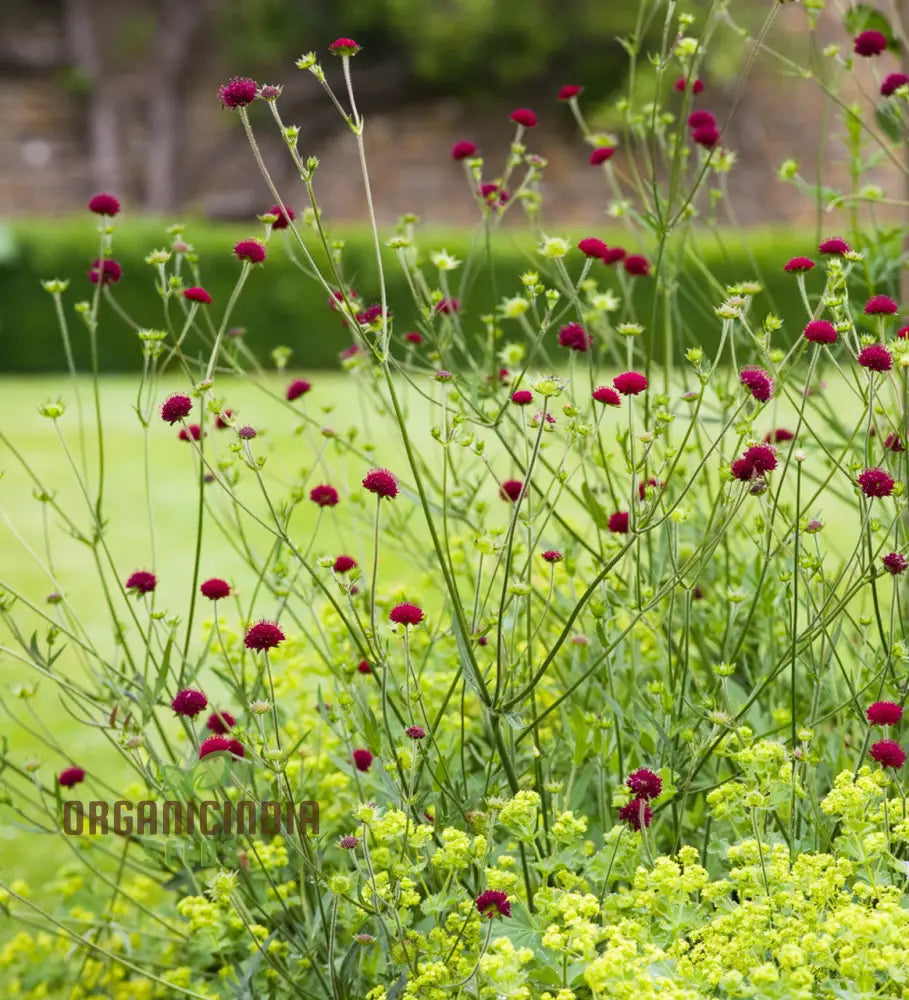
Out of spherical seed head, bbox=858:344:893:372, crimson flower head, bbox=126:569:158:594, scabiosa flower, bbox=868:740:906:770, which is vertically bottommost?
scabiosa flower, bbox=868:740:906:770

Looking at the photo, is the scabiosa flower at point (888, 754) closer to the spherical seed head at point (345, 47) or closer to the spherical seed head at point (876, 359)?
the spherical seed head at point (876, 359)

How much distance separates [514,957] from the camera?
1.44 metres

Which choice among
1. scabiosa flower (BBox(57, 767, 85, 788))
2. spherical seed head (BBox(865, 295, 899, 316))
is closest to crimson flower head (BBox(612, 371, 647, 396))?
spherical seed head (BBox(865, 295, 899, 316))

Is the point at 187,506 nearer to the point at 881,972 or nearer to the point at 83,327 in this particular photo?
the point at 83,327

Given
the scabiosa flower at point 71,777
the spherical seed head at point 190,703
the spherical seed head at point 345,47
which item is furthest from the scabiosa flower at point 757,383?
the scabiosa flower at point 71,777

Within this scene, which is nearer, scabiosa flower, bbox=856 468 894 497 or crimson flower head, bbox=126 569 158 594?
scabiosa flower, bbox=856 468 894 497

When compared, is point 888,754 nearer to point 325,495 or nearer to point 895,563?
point 895,563

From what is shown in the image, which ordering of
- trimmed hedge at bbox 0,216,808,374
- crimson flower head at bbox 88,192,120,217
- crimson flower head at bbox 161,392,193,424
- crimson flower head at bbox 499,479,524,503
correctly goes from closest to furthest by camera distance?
crimson flower head at bbox 161,392,193,424 < crimson flower head at bbox 499,479,524,503 < crimson flower head at bbox 88,192,120,217 < trimmed hedge at bbox 0,216,808,374

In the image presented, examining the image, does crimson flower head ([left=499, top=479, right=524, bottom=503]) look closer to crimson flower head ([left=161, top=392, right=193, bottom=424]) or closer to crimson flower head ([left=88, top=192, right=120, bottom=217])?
crimson flower head ([left=161, top=392, right=193, bottom=424])

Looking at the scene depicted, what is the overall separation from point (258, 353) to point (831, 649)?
9890 mm

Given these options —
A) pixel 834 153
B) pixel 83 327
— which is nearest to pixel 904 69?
pixel 83 327

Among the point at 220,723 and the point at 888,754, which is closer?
the point at 888,754

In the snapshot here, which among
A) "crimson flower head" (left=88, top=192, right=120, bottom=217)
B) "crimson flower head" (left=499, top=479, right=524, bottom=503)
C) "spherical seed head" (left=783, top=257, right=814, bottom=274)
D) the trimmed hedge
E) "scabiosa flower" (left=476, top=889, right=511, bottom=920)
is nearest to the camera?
"scabiosa flower" (left=476, top=889, right=511, bottom=920)

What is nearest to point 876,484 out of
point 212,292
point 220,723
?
point 220,723
